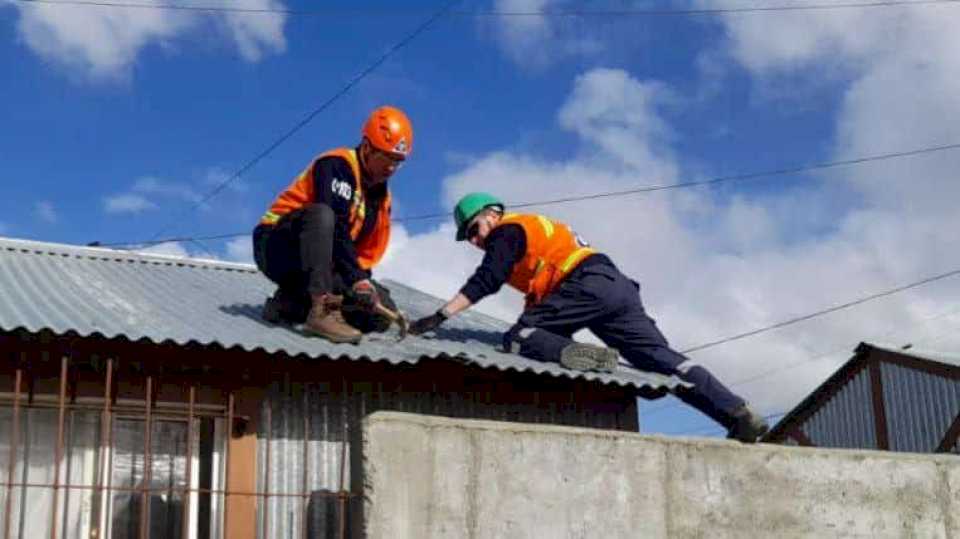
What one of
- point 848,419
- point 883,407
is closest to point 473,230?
point 883,407

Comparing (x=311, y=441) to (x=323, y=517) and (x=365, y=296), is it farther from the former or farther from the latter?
(x=365, y=296)

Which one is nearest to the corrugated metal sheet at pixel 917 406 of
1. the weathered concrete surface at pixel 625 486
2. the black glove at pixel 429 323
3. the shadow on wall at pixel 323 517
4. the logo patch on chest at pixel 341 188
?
the black glove at pixel 429 323

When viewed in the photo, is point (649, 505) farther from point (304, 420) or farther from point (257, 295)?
point (257, 295)

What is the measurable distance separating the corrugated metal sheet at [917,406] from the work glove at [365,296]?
12.8m

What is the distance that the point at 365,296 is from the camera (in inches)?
294

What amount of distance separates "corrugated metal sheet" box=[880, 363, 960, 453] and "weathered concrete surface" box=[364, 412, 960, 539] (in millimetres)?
12701

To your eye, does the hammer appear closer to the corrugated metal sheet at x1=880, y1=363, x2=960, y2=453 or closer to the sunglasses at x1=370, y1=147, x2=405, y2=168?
the sunglasses at x1=370, y1=147, x2=405, y2=168

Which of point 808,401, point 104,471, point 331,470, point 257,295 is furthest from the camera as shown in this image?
point 808,401

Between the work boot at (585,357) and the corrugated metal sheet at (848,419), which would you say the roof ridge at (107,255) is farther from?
the corrugated metal sheet at (848,419)

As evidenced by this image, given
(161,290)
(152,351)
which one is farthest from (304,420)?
(161,290)

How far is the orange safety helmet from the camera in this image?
25.4ft

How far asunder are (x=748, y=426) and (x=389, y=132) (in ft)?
9.54

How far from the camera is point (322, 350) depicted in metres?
6.93

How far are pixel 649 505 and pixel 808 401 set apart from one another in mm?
16638
